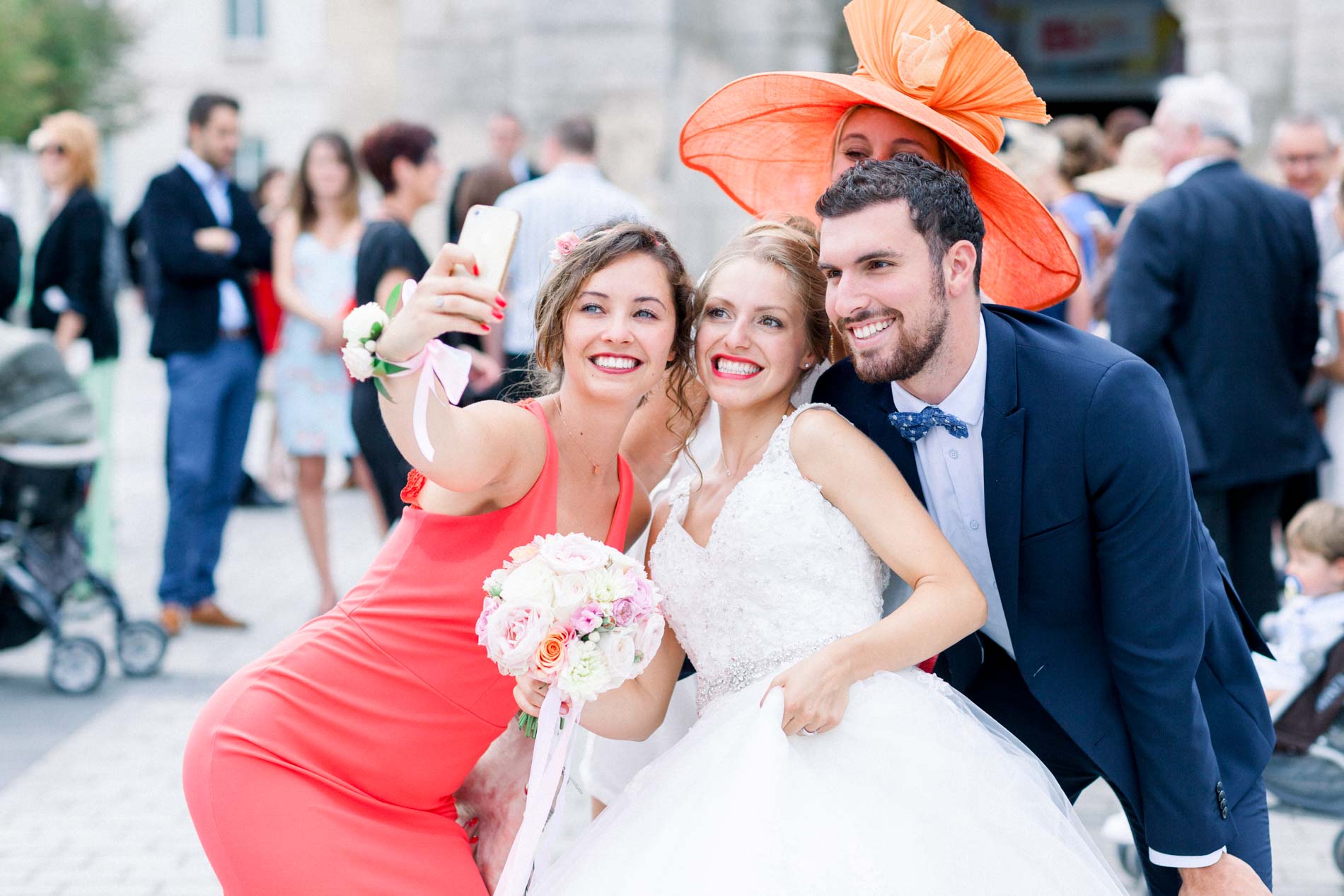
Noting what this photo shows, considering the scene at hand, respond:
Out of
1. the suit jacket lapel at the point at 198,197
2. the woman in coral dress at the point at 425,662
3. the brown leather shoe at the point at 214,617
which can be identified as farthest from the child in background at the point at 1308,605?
the suit jacket lapel at the point at 198,197

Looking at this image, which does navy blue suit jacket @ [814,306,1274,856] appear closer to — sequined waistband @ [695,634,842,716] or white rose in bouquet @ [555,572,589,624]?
sequined waistband @ [695,634,842,716]

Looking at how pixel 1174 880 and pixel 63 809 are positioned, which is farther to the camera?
pixel 63 809

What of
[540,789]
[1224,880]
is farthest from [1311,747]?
[540,789]

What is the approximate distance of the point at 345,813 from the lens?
2635 millimetres

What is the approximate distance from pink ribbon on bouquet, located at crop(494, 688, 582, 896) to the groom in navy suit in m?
0.85

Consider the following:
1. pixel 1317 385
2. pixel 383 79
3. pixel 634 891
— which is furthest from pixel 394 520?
pixel 383 79

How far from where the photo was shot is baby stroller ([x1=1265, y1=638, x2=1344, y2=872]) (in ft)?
14.8

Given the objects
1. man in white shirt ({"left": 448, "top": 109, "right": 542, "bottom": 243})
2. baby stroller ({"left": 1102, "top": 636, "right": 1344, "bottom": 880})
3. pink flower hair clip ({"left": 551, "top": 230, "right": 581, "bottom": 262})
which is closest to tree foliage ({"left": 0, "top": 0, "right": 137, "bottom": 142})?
man in white shirt ({"left": 448, "top": 109, "right": 542, "bottom": 243})

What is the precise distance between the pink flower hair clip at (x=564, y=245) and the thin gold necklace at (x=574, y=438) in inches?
11.7

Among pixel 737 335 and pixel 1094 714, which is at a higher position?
pixel 737 335

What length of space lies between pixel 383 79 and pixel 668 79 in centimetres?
323

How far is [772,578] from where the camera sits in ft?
9.15

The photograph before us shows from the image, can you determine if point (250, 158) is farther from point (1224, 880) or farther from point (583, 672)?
point (1224, 880)

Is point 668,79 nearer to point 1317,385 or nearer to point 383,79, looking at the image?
point 383,79
